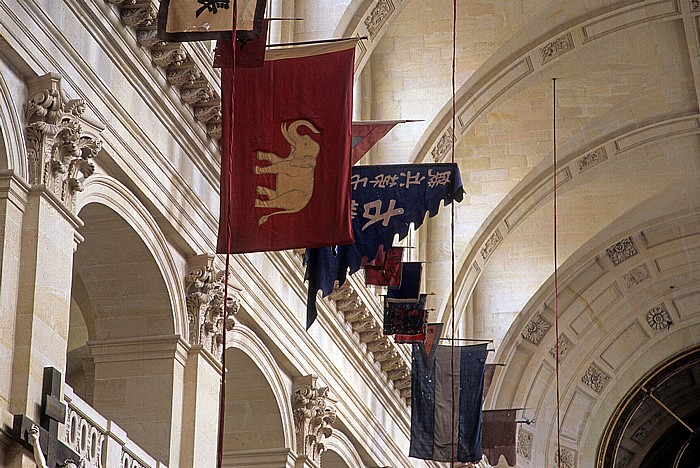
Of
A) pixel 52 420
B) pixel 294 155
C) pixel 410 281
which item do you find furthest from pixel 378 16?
pixel 52 420

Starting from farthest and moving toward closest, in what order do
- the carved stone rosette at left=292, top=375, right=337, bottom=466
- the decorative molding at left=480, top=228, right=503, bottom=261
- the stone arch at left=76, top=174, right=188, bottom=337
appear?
1. the decorative molding at left=480, top=228, right=503, bottom=261
2. the carved stone rosette at left=292, top=375, right=337, bottom=466
3. the stone arch at left=76, top=174, right=188, bottom=337

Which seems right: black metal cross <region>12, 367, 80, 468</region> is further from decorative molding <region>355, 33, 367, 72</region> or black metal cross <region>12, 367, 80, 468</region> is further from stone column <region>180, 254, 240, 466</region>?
decorative molding <region>355, 33, 367, 72</region>

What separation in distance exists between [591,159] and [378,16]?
742cm

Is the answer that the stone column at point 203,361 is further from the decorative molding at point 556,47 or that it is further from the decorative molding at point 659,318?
the decorative molding at point 659,318

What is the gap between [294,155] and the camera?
12.5 meters

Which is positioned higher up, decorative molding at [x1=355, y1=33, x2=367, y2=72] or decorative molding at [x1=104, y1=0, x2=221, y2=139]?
decorative molding at [x1=355, y1=33, x2=367, y2=72]

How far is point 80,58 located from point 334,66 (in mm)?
2046

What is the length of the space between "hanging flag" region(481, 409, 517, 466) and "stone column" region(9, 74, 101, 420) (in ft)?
40.8

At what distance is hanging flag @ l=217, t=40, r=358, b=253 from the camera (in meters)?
12.4

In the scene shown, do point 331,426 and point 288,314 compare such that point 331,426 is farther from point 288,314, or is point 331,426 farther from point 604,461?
point 604,461

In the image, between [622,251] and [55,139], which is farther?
[622,251]

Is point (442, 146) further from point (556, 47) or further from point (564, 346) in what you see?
point (564, 346)

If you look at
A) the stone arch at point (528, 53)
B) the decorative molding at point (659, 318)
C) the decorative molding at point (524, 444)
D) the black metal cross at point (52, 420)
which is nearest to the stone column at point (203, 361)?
the black metal cross at point (52, 420)

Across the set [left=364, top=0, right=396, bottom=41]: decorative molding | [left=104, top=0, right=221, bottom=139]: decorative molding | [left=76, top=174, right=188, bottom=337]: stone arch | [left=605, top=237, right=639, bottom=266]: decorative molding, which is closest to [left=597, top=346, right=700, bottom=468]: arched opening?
[left=605, top=237, right=639, bottom=266]: decorative molding
